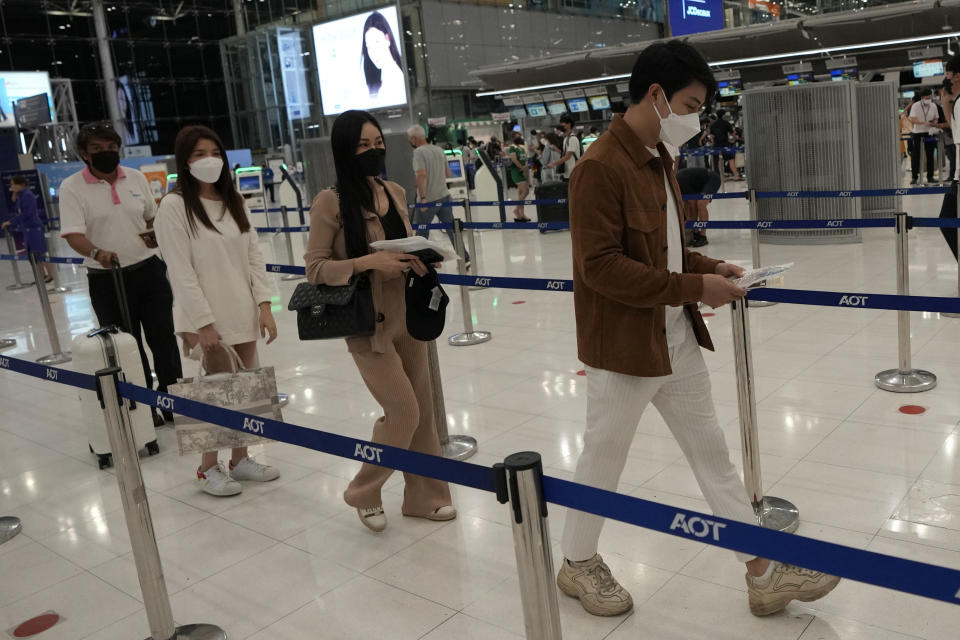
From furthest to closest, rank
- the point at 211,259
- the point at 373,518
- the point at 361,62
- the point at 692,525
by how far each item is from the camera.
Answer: the point at 361,62
the point at 211,259
the point at 373,518
the point at 692,525

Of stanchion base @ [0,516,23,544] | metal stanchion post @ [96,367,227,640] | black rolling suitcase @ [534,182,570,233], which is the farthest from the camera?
black rolling suitcase @ [534,182,570,233]

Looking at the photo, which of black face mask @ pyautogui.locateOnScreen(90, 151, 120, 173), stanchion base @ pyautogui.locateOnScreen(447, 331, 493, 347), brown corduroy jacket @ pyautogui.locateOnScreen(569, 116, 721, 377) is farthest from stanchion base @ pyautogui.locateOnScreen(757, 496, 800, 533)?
black face mask @ pyautogui.locateOnScreen(90, 151, 120, 173)

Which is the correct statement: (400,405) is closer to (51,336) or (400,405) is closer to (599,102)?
(51,336)

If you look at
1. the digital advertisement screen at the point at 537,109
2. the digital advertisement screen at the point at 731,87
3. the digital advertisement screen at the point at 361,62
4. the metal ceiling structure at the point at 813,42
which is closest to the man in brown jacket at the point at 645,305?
the metal ceiling structure at the point at 813,42

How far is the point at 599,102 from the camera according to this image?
81.2ft

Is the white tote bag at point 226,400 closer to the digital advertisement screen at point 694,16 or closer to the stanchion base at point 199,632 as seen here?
the stanchion base at point 199,632

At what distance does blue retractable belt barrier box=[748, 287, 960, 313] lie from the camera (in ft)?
10.4

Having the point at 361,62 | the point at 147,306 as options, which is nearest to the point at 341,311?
the point at 147,306

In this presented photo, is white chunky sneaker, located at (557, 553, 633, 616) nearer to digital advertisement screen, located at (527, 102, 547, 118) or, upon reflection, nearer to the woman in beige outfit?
the woman in beige outfit

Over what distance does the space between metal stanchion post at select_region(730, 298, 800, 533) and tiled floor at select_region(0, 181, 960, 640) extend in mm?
105

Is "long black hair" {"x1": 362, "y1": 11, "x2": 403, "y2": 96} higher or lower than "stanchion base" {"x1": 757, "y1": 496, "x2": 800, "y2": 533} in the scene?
higher

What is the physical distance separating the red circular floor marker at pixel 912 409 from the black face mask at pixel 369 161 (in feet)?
9.88

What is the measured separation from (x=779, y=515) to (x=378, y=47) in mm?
30211

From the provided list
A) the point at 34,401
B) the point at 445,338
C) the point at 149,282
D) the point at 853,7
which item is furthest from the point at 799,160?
the point at 853,7
